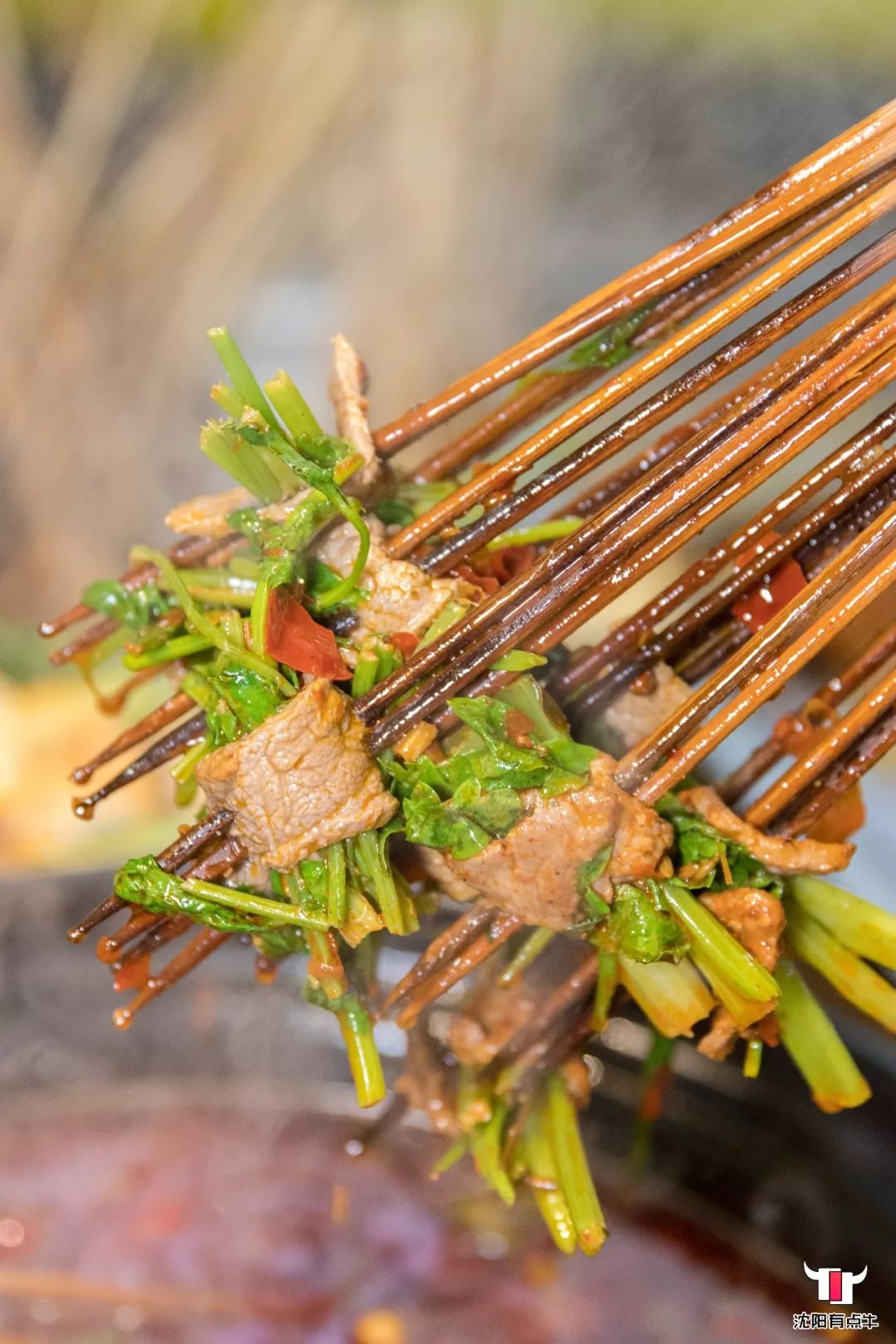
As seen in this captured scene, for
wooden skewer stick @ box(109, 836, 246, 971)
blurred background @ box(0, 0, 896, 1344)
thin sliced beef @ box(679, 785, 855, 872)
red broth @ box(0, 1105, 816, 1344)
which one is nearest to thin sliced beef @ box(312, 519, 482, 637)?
wooden skewer stick @ box(109, 836, 246, 971)

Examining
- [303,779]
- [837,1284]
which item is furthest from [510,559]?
[837,1284]

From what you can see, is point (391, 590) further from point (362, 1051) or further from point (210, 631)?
point (362, 1051)

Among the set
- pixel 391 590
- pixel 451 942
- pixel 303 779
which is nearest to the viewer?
pixel 303 779

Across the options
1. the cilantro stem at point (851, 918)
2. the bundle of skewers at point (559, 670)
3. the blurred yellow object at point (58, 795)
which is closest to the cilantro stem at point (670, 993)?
the bundle of skewers at point (559, 670)

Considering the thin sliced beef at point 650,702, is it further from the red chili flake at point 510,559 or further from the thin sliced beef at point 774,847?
the red chili flake at point 510,559

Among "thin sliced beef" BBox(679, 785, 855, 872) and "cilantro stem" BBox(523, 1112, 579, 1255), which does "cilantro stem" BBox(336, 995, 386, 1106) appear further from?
"thin sliced beef" BBox(679, 785, 855, 872)

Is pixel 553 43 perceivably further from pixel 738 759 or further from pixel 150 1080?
pixel 150 1080
